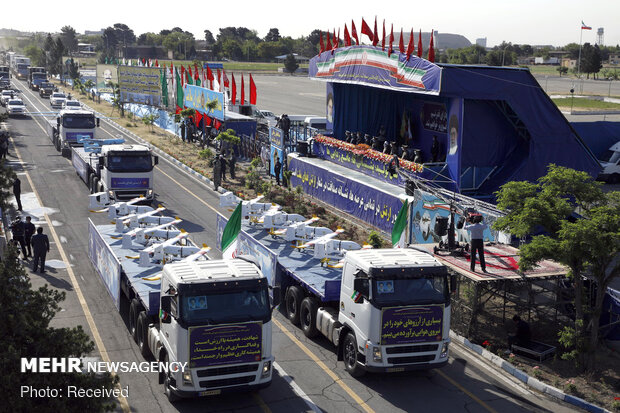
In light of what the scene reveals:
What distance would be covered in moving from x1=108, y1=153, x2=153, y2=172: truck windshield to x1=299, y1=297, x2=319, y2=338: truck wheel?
50.2 feet

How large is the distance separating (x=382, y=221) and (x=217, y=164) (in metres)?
11.2

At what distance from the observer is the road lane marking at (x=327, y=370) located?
13.5 m

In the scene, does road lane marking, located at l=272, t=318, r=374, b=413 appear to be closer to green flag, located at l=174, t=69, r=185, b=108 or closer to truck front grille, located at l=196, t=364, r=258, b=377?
truck front grille, located at l=196, t=364, r=258, b=377

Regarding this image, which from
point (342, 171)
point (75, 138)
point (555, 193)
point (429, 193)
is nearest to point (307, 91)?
point (75, 138)

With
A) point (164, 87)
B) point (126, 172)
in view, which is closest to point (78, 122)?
point (126, 172)

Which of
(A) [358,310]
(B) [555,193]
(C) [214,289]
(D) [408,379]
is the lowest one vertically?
(D) [408,379]

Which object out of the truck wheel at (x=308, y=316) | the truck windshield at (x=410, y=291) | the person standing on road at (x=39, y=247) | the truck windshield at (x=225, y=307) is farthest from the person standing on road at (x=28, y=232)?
the truck windshield at (x=410, y=291)

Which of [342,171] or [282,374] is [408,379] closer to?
[282,374]

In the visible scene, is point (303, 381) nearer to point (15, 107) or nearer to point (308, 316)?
point (308, 316)

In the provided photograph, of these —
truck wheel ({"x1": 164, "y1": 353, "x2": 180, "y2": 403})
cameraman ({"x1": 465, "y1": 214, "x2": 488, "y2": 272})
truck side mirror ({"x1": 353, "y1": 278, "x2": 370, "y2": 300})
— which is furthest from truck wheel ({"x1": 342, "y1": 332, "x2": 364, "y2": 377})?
cameraman ({"x1": 465, "y1": 214, "x2": 488, "y2": 272})

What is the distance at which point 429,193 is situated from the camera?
23094mm

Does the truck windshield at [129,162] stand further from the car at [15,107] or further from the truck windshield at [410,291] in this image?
the car at [15,107]

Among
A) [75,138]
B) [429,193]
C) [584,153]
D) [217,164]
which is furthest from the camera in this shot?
[75,138]

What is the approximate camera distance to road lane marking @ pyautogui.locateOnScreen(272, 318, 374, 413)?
531 inches
